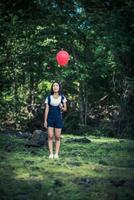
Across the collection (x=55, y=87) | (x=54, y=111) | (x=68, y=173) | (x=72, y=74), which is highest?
(x=72, y=74)

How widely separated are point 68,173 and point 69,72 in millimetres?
11787

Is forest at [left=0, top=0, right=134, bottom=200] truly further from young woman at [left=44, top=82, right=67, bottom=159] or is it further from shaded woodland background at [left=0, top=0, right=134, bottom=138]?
young woman at [left=44, top=82, right=67, bottom=159]

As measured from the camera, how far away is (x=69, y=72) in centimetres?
2022

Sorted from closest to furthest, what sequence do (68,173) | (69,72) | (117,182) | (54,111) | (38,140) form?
(117,182), (68,173), (54,111), (38,140), (69,72)

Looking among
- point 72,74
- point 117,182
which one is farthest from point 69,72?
point 117,182

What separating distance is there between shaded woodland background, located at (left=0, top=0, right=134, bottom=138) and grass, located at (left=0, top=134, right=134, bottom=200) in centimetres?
617

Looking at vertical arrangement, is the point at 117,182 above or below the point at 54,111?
below

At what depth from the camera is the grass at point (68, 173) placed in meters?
6.90

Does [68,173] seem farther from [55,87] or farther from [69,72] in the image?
[69,72]

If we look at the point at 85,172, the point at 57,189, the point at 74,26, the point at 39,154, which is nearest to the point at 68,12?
the point at 74,26

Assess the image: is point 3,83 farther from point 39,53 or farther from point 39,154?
point 39,154

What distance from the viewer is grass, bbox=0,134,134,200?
6.90 m

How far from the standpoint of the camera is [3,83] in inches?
746

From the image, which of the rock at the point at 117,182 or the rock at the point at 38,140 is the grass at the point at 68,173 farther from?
the rock at the point at 38,140
